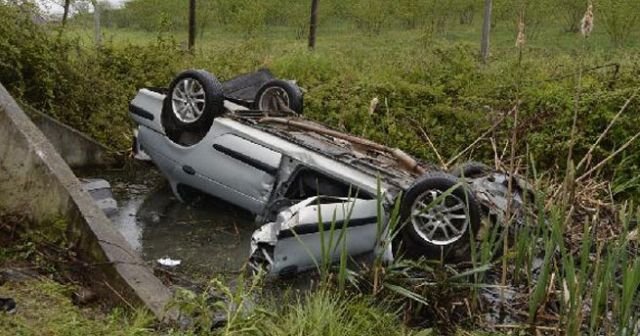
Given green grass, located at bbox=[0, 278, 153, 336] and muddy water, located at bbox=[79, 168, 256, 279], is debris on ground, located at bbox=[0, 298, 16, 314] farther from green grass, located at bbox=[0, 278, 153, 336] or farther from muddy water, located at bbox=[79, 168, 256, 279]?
muddy water, located at bbox=[79, 168, 256, 279]

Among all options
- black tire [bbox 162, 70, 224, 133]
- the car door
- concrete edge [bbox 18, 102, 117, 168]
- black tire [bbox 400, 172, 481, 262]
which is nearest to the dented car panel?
black tire [bbox 400, 172, 481, 262]

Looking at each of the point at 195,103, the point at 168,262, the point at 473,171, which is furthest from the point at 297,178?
the point at 473,171

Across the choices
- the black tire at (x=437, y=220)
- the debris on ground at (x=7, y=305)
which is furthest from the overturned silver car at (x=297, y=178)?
the debris on ground at (x=7, y=305)

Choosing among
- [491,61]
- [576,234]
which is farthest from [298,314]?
[491,61]

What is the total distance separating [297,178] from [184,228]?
1.48m

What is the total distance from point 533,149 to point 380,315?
5.18 metres

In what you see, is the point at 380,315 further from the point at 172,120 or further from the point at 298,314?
the point at 172,120

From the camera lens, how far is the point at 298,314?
390 centimetres

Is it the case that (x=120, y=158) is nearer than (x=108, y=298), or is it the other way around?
(x=108, y=298)

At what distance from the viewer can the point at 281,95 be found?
26.1 ft

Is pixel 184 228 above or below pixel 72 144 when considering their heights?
below

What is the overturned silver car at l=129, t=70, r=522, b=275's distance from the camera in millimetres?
5289

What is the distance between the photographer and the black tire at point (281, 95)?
25.7 ft

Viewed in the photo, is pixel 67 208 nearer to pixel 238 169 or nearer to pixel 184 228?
pixel 238 169
